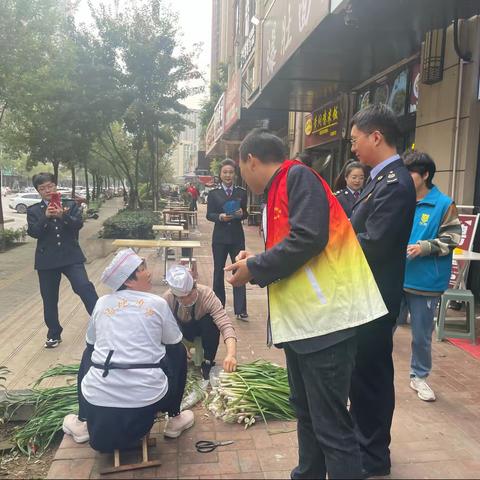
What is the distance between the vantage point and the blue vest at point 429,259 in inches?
138

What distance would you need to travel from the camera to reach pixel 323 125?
37.8 feet

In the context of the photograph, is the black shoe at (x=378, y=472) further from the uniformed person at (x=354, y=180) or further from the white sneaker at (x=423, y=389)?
the uniformed person at (x=354, y=180)

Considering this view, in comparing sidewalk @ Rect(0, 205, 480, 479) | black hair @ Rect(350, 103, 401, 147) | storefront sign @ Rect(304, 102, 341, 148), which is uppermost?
storefront sign @ Rect(304, 102, 341, 148)

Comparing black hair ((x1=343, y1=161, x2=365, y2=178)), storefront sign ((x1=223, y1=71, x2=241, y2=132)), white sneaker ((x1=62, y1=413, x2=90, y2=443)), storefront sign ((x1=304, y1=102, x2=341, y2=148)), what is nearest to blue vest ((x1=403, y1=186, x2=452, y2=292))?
black hair ((x1=343, y1=161, x2=365, y2=178))

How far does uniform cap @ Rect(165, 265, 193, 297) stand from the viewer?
10.9 feet

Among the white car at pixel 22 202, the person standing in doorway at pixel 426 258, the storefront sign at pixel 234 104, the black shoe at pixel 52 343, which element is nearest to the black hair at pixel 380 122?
the person standing in doorway at pixel 426 258

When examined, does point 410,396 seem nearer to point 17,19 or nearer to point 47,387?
point 47,387

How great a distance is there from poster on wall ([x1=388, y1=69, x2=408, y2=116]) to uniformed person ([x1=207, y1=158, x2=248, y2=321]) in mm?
3341

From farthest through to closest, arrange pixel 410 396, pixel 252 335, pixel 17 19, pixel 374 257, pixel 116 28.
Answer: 1. pixel 116 28
2. pixel 17 19
3. pixel 252 335
4. pixel 410 396
5. pixel 374 257

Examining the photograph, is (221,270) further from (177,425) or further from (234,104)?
(234,104)

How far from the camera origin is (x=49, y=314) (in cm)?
504

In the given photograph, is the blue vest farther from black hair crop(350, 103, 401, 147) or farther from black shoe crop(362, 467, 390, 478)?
black shoe crop(362, 467, 390, 478)

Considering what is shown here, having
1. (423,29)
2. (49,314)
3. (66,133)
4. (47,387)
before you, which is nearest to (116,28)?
(66,133)

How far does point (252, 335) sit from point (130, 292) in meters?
2.84
